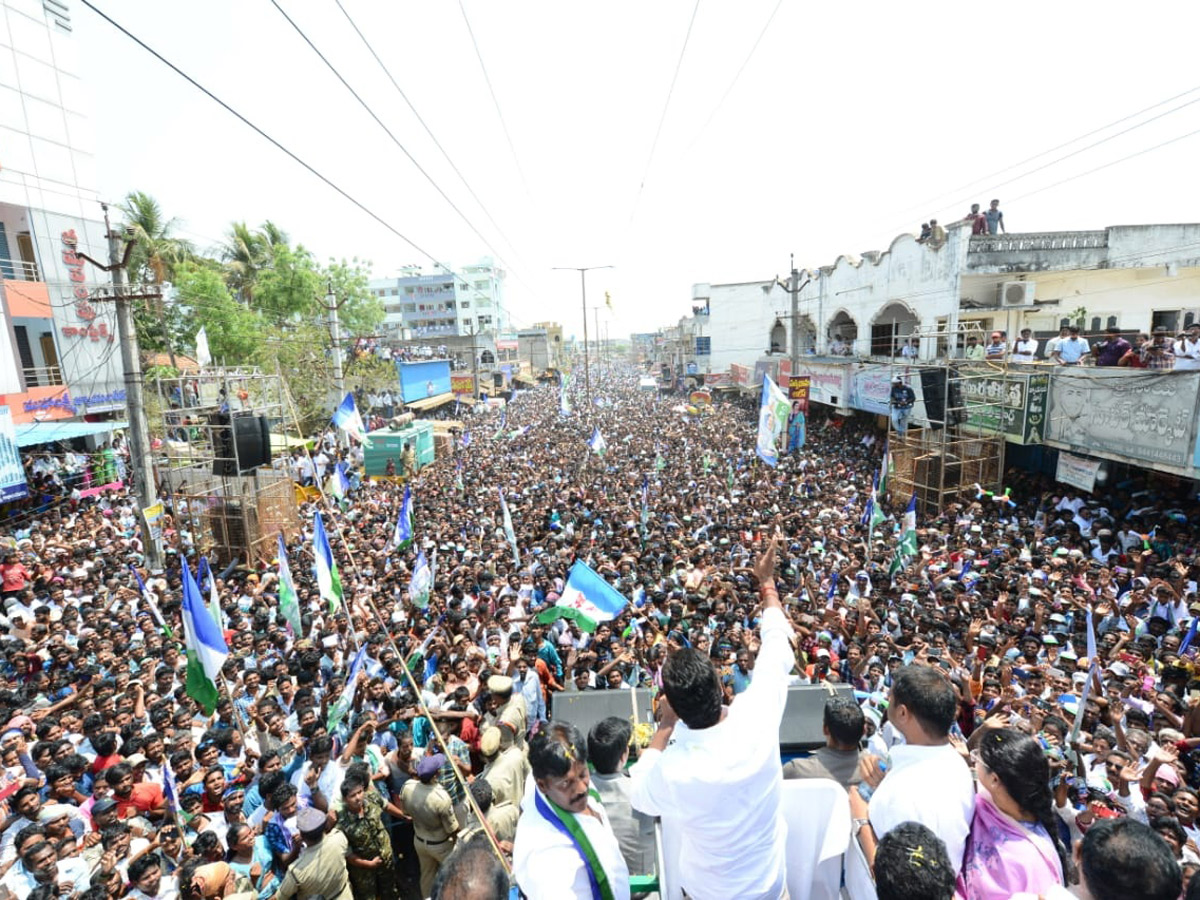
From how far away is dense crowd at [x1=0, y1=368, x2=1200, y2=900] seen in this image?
7.02ft

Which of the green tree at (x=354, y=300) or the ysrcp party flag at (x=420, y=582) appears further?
the green tree at (x=354, y=300)

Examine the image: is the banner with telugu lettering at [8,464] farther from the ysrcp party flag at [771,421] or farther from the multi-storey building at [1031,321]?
the multi-storey building at [1031,321]

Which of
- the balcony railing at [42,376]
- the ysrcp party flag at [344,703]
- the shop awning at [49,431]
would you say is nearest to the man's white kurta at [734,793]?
the ysrcp party flag at [344,703]

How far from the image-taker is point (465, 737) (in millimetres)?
5320

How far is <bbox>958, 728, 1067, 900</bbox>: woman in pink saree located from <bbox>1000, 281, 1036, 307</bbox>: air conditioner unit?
67.8 feet

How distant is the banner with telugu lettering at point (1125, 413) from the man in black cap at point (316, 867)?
11.8m

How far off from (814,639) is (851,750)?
193 inches

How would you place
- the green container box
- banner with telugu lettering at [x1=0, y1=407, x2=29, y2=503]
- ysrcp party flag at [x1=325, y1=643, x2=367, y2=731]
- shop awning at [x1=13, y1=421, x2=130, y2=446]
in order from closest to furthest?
ysrcp party flag at [x1=325, y1=643, x2=367, y2=731] → banner with telugu lettering at [x1=0, y1=407, x2=29, y2=503] → shop awning at [x1=13, y1=421, x2=130, y2=446] → the green container box

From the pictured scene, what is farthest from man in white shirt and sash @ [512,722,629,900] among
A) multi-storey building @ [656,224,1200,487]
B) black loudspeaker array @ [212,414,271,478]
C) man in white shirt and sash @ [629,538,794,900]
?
black loudspeaker array @ [212,414,271,478]

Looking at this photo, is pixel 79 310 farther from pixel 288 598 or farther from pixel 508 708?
pixel 508 708

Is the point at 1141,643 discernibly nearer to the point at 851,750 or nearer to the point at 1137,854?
the point at 851,750

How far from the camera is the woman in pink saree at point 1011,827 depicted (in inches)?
79.0

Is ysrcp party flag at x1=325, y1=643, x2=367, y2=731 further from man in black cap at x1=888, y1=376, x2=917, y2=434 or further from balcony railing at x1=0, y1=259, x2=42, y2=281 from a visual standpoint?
balcony railing at x1=0, y1=259, x2=42, y2=281

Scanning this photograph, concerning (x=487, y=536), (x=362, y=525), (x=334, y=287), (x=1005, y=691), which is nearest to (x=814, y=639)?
(x=1005, y=691)
